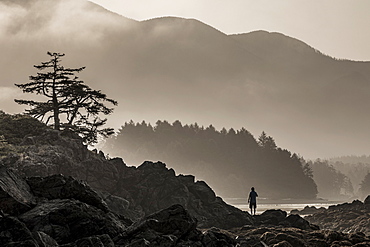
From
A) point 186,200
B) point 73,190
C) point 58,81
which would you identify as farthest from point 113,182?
point 73,190

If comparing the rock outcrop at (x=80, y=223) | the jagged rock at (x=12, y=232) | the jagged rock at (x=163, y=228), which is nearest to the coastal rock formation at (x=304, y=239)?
the jagged rock at (x=163, y=228)

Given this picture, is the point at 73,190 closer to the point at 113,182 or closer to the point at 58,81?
the point at 113,182

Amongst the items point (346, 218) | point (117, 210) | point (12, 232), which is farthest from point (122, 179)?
point (12, 232)

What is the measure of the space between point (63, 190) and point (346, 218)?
178 feet

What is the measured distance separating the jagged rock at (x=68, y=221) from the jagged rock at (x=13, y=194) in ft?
1.96

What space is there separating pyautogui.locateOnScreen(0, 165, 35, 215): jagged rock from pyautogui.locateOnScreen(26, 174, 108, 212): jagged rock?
3.70 ft

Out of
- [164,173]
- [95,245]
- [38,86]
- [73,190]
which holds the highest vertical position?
[38,86]

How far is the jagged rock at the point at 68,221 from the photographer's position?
26.4 m

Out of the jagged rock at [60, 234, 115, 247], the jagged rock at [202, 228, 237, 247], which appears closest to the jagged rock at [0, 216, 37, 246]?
the jagged rock at [60, 234, 115, 247]

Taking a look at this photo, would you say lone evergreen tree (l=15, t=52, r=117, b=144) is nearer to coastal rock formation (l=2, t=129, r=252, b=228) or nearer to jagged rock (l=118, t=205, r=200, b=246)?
coastal rock formation (l=2, t=129, r=252, b=228)

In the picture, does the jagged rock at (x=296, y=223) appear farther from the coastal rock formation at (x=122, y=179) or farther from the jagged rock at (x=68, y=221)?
the jagged rock at (x=68, y=221)

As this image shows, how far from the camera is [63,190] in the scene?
3130 cm

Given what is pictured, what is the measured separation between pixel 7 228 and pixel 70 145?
41401mm

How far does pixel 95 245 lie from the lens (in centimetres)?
2412
